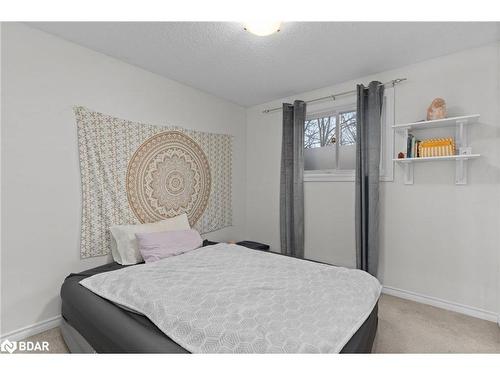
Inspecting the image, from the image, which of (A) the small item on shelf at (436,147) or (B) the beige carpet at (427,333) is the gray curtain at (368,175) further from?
(B) the beige carpet at (427,333)

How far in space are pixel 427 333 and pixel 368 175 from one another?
1.47 m

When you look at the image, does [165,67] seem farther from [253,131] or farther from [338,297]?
[338,297]

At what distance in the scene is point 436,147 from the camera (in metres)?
2.29

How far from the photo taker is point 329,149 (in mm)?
3309

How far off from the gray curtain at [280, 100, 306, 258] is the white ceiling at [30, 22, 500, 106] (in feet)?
1.76

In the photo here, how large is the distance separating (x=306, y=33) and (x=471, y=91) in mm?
1598

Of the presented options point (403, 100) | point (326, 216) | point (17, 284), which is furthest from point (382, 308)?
point (17, 284)

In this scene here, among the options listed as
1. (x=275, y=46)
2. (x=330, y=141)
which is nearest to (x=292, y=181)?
(x=330, y=141)

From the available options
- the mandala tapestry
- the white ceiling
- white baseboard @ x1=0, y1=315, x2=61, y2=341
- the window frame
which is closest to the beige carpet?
white baseboard @ x1=0, y1=315, x2=61, y2=341

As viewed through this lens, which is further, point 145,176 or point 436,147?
point 145,176

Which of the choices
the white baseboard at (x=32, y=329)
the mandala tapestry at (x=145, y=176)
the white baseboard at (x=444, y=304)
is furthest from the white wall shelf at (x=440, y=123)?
the white baseboard at (x=32, y=329)

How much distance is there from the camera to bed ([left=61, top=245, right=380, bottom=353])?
1233mm

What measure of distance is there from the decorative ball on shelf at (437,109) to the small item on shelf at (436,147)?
0.21 metres

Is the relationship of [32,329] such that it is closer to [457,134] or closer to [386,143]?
[386,143]
